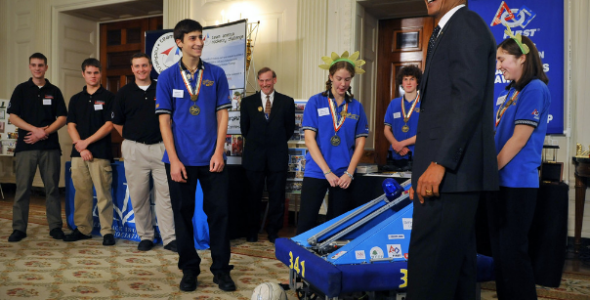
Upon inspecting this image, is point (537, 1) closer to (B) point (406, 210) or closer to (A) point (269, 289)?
(B) point (406, 210)

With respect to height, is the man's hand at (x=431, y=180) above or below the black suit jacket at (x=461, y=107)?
below

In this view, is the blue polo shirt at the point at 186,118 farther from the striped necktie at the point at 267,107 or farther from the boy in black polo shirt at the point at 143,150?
the striped necktie at the point at 267,107

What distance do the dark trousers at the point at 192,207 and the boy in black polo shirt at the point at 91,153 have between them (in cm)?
164

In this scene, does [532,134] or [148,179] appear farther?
[148,179]

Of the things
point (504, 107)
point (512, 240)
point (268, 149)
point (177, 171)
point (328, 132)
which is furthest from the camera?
point (268, 149)

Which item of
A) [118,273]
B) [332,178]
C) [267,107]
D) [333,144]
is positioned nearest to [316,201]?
[332,178]

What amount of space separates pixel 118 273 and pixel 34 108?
6.43ft

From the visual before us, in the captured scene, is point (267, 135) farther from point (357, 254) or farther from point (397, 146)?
point (357, 254)

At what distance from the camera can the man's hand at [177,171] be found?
2.75 metres

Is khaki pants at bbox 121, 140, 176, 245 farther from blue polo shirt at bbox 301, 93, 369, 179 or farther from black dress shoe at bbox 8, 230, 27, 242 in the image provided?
blue polo shirt at bbox 301, 93, 369, 179

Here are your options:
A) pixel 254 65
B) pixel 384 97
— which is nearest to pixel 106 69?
pixel 254 65

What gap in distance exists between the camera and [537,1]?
4.54 metres

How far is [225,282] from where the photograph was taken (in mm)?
2877

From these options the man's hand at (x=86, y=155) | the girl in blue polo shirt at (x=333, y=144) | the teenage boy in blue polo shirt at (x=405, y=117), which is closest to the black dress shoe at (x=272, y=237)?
the teenage boy in blue polo shirt at (x=405, y=117)
